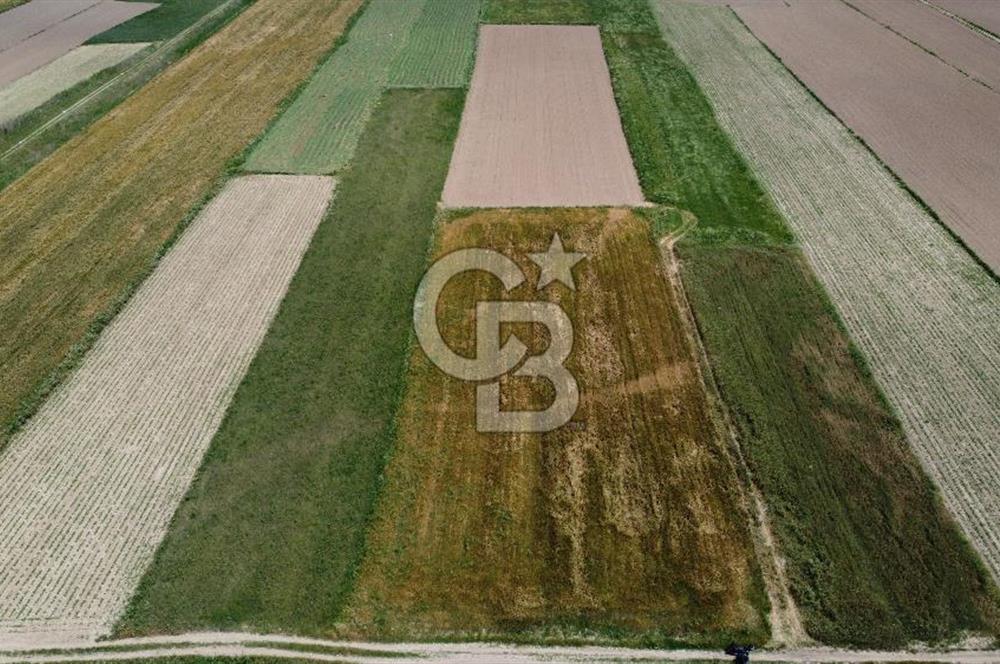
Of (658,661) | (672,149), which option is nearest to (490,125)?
(672,149)

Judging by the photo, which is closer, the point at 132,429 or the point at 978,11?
the point at 132,429

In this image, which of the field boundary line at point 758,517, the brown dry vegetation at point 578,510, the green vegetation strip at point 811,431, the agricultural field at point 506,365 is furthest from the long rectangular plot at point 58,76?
the field boundary line at point 758,517

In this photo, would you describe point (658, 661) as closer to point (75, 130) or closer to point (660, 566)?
point (660, 566)

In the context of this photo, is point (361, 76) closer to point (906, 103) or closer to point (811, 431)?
point (906, 103)

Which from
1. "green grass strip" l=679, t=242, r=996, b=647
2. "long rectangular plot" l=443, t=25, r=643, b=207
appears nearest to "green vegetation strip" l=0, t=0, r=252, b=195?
"long rectangular plot" l=443, t=25, r=643, b=207

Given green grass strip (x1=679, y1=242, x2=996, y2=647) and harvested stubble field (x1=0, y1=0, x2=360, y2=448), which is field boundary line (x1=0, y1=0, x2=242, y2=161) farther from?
green grass strip (x1=679, y1=242, x2=996, y2=647)

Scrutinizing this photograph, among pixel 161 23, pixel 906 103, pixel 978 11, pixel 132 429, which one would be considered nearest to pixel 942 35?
pixel 978 11
